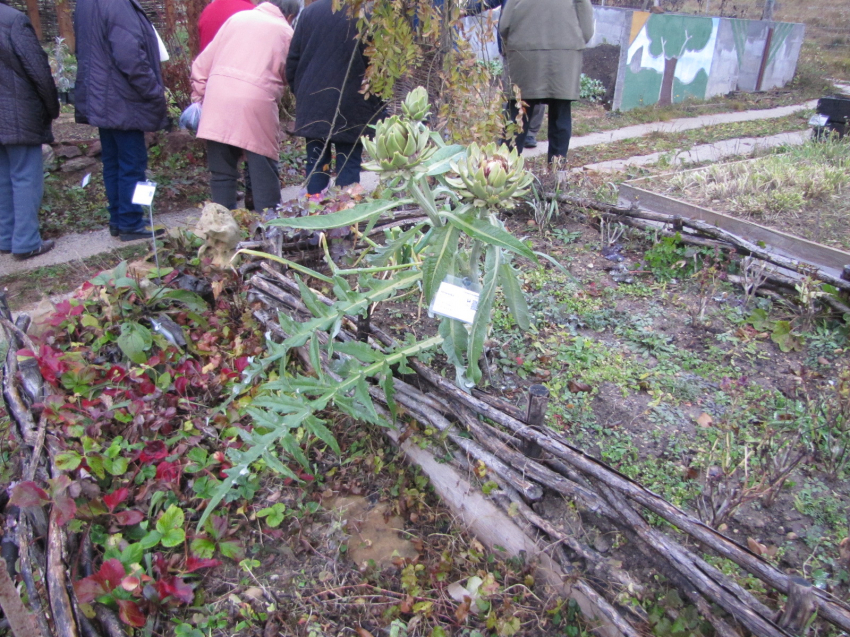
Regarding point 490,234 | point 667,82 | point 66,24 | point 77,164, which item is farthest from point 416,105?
point 667,82

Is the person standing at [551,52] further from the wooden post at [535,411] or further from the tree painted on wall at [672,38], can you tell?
the tree painted on wall at [672,38]

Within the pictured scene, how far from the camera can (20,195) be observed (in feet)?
14.9

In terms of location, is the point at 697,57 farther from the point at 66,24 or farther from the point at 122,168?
the point at 122,168

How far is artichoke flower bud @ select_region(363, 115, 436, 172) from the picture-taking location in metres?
1.79

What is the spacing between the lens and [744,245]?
3.42m

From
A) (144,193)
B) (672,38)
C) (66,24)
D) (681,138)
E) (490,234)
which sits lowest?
(681,138)

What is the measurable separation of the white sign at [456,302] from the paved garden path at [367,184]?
236 cm

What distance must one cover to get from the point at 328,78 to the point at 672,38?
9.39 m

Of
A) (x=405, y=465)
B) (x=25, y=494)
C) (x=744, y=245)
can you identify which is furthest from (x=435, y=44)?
(x=25, y=494)

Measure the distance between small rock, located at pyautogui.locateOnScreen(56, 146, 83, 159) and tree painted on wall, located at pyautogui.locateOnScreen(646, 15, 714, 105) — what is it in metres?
9.57

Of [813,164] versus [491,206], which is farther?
[813,164]

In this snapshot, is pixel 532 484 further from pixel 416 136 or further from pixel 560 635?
pixel 416 136

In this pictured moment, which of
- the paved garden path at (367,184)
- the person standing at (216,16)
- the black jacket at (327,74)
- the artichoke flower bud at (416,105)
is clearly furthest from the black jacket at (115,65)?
the artichoke flower bud at (416,105)

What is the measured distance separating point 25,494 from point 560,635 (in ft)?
5.84
